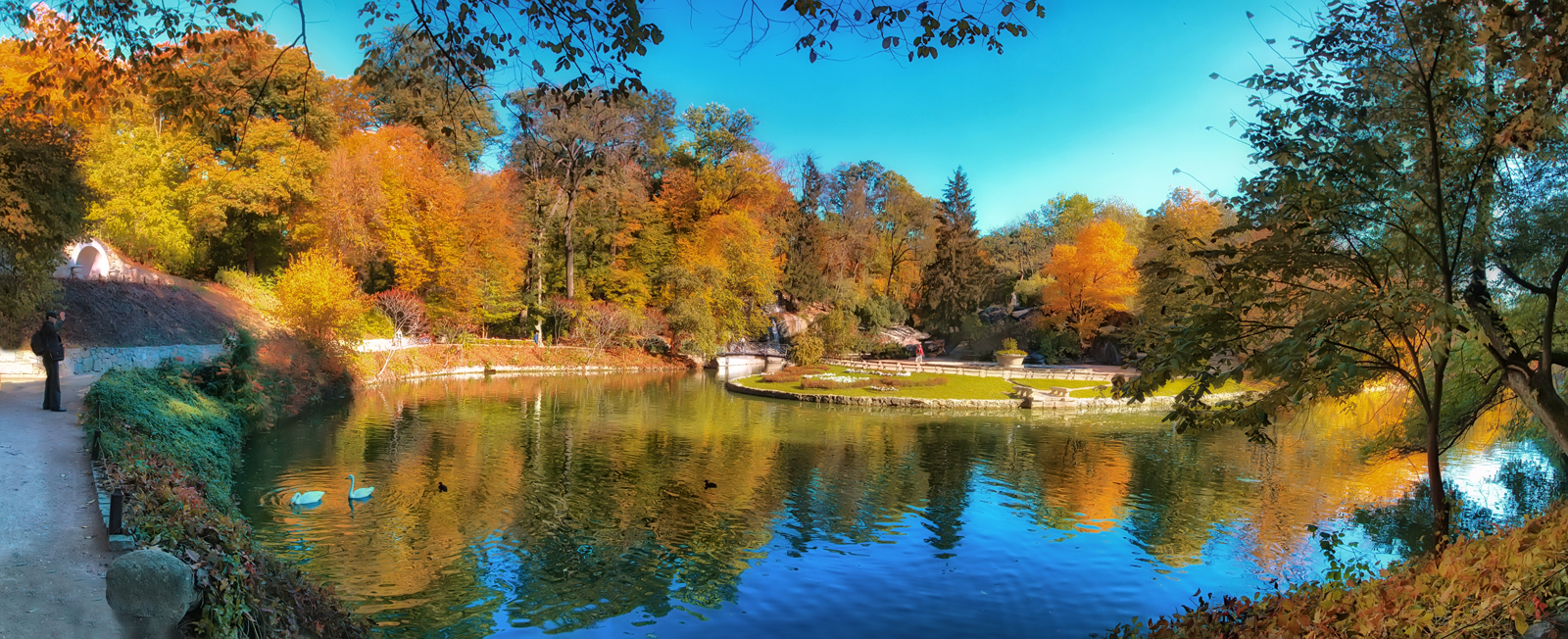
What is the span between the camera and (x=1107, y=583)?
10.6m

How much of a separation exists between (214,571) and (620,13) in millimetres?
5379

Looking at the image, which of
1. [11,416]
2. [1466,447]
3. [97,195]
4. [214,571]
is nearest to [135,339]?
[97,195]

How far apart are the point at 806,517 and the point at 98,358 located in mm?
18444

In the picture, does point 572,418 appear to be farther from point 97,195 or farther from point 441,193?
point 441,193

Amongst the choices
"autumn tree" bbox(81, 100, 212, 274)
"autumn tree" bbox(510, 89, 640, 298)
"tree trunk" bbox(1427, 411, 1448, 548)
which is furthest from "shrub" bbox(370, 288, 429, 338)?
"tree trunk" bbox(1427, 411, 1448, 548)

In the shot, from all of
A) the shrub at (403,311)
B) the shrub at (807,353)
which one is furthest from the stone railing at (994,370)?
the shrub at (403,311)

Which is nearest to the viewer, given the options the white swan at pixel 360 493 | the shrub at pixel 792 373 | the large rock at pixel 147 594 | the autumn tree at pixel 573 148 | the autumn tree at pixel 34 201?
the large rock at pixel 147 594

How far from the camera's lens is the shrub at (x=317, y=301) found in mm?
25172

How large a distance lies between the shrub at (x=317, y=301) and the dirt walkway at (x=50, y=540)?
14981 mm

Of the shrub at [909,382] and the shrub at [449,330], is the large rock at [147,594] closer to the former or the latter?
the shrub at [909,382]

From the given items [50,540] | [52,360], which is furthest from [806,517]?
[52,360]

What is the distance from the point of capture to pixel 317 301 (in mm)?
25406

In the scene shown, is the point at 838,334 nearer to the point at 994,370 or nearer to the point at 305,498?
the point at 994,370

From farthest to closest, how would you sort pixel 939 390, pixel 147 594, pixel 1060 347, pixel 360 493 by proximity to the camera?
pixel 1060 347
pixel 939 390
pixel 360 493
pixel 147 594
